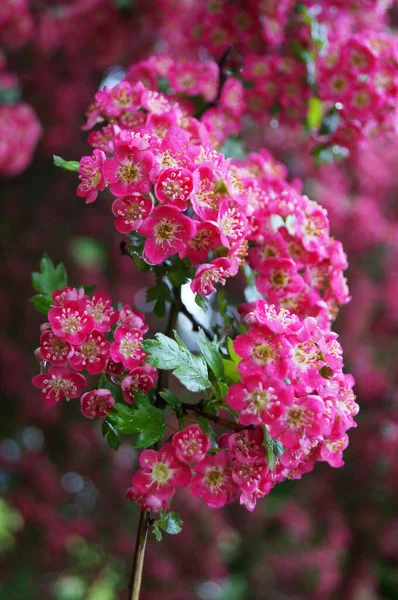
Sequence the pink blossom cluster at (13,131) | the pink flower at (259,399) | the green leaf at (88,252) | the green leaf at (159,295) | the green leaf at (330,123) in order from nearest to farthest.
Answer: the pink flower at (259,399) → the green leaf at (159,295) → the green leaf at (330,123) → the pink blossom cluster at (13,131) → the green leaf at (88,252)

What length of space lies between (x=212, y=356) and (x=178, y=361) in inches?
2.4

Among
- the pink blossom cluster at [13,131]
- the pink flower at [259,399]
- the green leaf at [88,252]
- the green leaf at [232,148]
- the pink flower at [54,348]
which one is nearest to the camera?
the pink flower at [259,399]

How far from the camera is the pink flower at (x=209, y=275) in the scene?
0.87m

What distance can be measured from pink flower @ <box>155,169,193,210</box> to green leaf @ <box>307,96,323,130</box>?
86 cm

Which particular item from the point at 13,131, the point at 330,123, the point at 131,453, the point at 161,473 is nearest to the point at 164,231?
the point at 161,473

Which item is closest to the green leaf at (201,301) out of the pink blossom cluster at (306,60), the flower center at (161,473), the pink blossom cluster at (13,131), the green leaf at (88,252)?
the flower center at (161,473)

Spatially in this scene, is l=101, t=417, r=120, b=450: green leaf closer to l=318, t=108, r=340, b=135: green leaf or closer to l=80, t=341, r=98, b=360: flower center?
l=80, t=341, r=98, b=360: flower center

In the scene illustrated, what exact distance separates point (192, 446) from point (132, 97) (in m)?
0.65

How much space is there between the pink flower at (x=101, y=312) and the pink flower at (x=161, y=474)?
186 millimetres

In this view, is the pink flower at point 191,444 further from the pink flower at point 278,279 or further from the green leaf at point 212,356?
the pink flower at point 278,279

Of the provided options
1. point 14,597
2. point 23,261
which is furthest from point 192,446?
point 14,597

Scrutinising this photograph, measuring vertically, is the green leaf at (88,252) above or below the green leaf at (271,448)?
below

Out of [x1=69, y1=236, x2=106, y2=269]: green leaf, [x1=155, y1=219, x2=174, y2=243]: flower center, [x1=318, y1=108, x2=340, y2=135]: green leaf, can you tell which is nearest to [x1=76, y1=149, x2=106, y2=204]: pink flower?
[x1=155, y1=219, x2=174, y2=243]: flower center

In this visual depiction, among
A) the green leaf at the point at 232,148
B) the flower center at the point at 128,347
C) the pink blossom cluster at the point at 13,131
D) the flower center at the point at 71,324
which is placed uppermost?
the flower center at the point at 128,347
